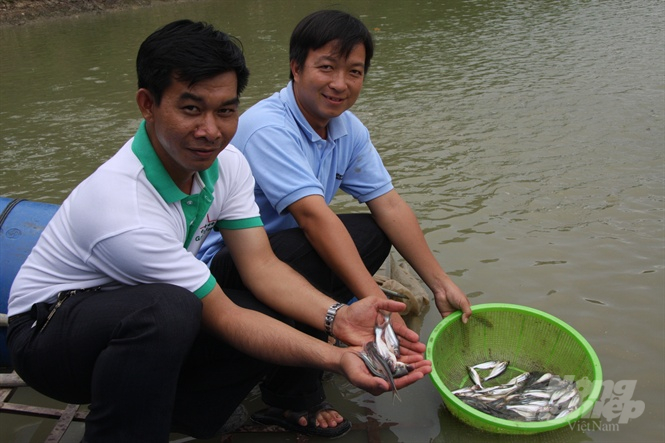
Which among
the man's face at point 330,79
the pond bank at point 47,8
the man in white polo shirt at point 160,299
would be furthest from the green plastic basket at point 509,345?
the pond bank at point 47,8

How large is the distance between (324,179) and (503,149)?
3525 mm

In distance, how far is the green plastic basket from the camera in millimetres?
2903

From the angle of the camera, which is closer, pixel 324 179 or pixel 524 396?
pixel 524 396

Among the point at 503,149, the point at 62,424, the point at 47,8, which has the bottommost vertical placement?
the point at 47,8

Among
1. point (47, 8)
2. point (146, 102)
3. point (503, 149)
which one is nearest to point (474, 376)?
point (146, 102)

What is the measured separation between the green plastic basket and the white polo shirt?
128 cm

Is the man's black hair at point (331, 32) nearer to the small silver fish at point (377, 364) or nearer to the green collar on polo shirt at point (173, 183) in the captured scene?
the green collar on polo shirt at point (173, 183)

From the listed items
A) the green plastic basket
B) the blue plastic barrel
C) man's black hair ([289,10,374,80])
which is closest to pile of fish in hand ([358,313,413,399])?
the green plastic basket

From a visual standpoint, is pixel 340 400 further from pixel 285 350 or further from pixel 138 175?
pixel 138 175

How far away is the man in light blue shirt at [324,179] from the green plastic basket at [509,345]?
0.55ft

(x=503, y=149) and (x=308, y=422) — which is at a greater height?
(x=308, y=422)

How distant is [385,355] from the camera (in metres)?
2.23

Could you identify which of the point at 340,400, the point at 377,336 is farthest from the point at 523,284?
the point at 377,336

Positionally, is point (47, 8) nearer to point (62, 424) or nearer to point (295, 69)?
point (295, 69)
